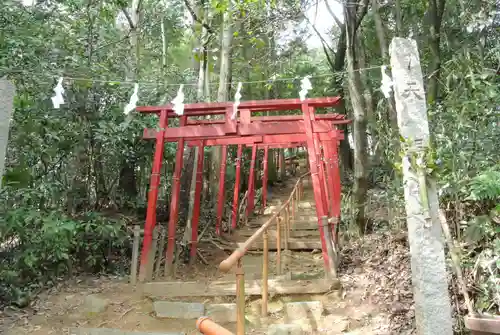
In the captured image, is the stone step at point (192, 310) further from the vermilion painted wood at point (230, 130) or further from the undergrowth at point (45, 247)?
the vermilion painted wood at point (230, 130)

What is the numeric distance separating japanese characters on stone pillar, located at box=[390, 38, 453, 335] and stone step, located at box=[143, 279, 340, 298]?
1.87 m

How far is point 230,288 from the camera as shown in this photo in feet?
17.9

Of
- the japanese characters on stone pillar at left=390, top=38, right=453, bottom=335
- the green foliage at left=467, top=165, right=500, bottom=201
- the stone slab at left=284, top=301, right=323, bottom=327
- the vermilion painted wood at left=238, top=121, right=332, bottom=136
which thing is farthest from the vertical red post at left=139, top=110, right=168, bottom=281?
the green foliage at left=467, top=165, right=500, bottom=201

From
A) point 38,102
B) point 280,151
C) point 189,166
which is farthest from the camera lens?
point 280,151

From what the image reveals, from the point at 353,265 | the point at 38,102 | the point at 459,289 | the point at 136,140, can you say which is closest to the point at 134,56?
the point at 136,140

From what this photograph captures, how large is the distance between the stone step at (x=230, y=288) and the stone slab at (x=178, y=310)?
33 cm

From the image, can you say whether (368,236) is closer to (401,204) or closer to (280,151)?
(401,204)

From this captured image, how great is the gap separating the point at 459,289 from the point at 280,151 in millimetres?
15162

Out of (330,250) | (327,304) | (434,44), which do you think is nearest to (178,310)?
(327,304)

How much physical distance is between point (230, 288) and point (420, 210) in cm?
288

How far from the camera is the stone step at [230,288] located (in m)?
5.11

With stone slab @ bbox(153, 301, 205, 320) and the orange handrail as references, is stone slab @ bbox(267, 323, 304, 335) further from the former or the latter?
the orange handrail

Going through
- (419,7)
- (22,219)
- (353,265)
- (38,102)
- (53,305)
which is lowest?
(53,305)

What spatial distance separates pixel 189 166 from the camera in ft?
29.0
